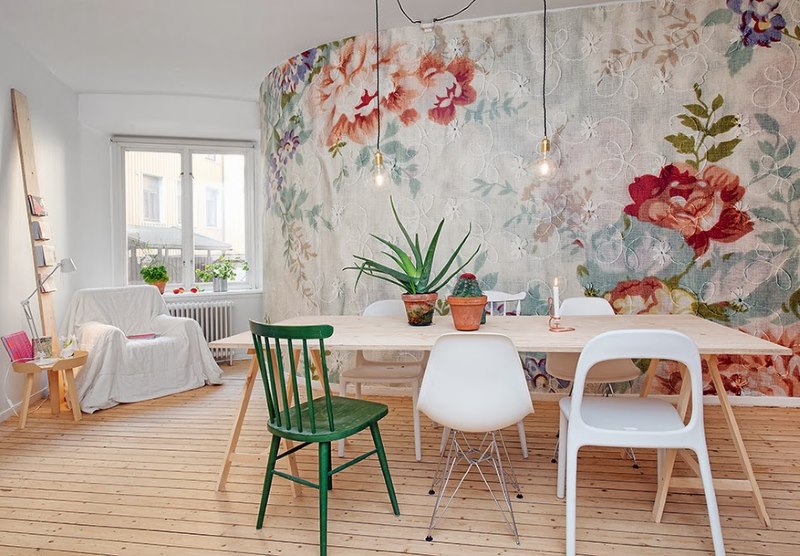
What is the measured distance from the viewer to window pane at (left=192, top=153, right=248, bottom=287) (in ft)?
17.8

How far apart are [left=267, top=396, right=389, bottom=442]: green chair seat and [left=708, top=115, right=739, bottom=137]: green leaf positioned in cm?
287

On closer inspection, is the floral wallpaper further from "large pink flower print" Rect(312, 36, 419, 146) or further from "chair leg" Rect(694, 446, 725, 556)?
"chair leg" Rect(694, 446, 725, 556)

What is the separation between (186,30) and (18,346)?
2.40 meters

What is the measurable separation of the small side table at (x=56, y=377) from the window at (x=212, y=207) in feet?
7.22

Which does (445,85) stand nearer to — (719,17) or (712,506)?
(719,17)

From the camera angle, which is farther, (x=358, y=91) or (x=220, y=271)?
(x=220, y=271)

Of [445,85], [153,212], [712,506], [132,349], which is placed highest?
[445,85]

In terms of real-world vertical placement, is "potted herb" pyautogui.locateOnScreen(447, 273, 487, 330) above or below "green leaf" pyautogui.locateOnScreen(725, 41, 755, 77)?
below

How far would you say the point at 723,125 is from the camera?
3361mm

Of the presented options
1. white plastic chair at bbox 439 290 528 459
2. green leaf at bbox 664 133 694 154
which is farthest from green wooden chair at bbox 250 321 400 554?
green leaf at bbox 664 133 694 154

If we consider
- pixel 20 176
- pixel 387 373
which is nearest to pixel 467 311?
pixel 387 373

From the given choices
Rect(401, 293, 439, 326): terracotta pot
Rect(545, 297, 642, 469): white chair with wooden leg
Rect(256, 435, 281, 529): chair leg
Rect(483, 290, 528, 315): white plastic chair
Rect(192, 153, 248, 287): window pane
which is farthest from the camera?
Rect(192, 153, 248, 287): window pane

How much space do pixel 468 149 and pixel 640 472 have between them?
7.63ft

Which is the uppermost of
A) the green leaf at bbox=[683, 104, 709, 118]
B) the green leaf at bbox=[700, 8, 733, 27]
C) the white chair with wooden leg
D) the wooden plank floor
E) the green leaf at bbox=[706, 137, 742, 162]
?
the green leaf at bbox=[700, 8, 733, 27]
